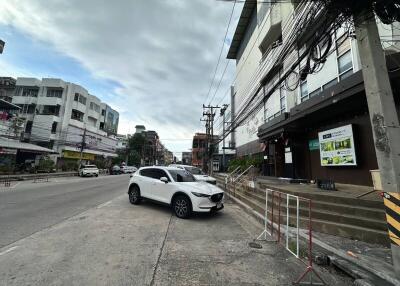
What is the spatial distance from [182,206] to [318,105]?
293 inches

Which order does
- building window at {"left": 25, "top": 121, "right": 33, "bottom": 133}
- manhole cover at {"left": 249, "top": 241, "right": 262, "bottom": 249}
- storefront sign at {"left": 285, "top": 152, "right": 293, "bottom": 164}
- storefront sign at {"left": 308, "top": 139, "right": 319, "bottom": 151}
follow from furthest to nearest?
building window at {"left": 25, "top": 121, "right": 33, "bottom": 133}, storefront sign at {"left": 285, "top": 152, "right": 293, "bottom": 164}, storefront sign at {"left": 308, "top": 139, "right": 319, "bottom": 151}, manhole cover at {"left": 249, "top": 241, "right": 262, "bottom": 249}

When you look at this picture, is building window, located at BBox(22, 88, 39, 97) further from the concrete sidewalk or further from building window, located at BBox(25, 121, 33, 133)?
the concrete sidewalk

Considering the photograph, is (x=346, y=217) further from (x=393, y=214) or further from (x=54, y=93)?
(x=54, y=93)

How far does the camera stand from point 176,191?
28.8 feet

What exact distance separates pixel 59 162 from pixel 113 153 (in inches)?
852

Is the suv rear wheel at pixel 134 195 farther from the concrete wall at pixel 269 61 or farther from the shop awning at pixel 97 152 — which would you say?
the shop awning at pixel 97 152

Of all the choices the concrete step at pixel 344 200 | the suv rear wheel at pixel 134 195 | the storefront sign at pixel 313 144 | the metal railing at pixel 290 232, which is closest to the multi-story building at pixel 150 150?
the suv rear wheel at pixel 134 195

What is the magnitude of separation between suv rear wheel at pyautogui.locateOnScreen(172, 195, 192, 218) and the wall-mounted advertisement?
7.07 metres

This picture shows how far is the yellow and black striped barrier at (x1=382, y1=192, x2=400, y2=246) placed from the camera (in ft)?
13.6

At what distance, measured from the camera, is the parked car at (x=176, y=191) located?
8289 millimetres

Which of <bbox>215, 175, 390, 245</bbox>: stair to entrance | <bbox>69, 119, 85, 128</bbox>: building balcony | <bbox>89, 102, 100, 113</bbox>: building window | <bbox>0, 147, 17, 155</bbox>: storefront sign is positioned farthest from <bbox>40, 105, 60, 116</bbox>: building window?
<bbox>215, 175, 390, 245</bbox>: stair to entrance

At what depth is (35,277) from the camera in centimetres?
376

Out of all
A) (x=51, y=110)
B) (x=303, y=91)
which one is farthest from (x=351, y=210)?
(x=51, y=110)

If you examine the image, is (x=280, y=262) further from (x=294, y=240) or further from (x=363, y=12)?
(x=363, y=12)
